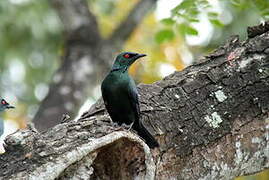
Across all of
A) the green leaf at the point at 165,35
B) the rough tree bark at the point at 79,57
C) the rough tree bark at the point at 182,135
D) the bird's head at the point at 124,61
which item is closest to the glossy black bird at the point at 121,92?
the bird's head at the point at 124,61

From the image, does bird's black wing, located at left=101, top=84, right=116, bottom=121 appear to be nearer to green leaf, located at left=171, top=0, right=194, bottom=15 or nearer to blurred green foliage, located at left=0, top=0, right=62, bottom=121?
green leaf, located at left=171, top=0, right=194, bottom=15

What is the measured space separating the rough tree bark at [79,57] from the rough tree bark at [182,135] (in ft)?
6.51

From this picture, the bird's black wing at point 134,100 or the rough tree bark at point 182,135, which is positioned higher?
the bird's black wing at point 134,100

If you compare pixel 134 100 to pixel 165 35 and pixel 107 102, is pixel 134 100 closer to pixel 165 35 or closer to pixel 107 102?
pixel 107 102

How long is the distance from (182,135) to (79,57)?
3277 millimetres

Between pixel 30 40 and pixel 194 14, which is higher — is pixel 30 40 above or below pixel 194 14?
above

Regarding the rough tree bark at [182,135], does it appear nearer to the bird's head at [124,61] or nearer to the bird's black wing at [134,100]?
the bird's black wing at [134,100]

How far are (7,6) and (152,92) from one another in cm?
614

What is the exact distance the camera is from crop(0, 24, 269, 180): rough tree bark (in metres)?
2.85

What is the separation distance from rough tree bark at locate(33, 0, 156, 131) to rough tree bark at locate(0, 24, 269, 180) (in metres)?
1.98

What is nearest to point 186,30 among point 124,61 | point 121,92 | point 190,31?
point 190,31

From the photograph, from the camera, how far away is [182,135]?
3.37m

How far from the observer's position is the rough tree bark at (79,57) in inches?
231

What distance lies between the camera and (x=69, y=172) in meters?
2.89
